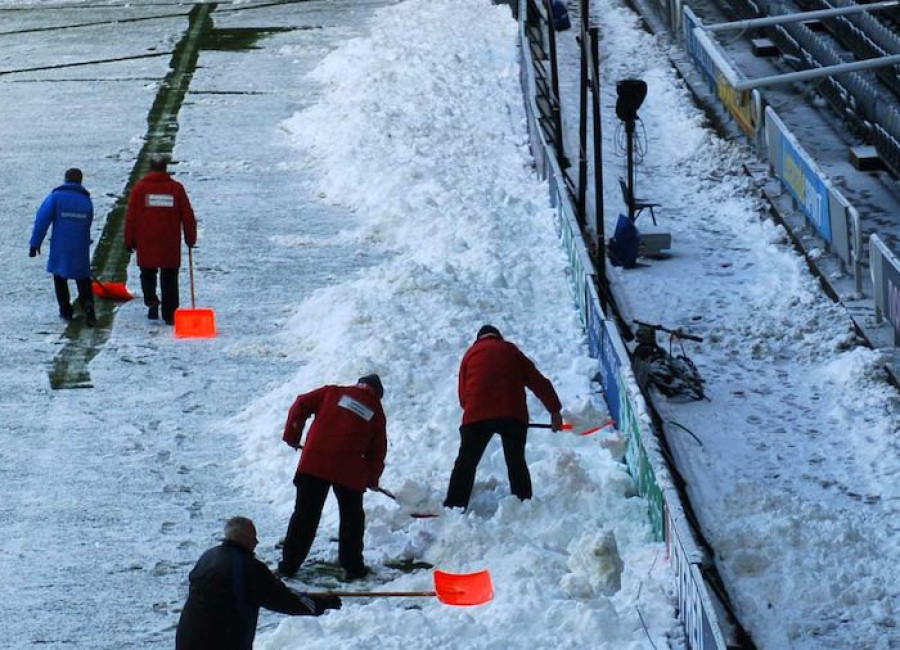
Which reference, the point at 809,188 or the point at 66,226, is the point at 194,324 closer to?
the point at 66,226

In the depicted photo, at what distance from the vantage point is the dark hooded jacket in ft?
27.2

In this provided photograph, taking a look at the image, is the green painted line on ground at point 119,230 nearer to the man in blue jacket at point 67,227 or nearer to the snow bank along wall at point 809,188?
the man in blue jacket at point 67,227

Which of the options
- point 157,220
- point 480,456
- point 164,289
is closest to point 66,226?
point 157,220

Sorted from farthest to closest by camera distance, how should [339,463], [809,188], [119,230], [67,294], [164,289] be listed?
1. [809,188]
2. [119,230]
3. [67,294]
4. [164,289]
5. [339,463]

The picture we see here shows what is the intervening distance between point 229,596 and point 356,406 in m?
2.60

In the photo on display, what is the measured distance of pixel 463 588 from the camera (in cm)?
1031

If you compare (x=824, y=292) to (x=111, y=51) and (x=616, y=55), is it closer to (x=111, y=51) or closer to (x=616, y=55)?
(x=616, y=55)

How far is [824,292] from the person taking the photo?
58.3 ft

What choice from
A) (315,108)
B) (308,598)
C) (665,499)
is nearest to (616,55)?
(315,108)

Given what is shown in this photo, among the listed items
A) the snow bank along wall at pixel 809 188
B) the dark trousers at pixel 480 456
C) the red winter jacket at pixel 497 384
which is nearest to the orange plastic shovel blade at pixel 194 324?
the red winter jacket at pixel 497 384

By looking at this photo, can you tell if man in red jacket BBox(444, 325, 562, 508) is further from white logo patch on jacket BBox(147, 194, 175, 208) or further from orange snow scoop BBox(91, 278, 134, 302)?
orange snow scoop BBox(91, 278, 134, 302)

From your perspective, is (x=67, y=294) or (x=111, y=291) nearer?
(x=67, y=294)

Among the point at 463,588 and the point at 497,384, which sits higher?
the point at 497,384

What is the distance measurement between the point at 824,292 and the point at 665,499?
8.15m
